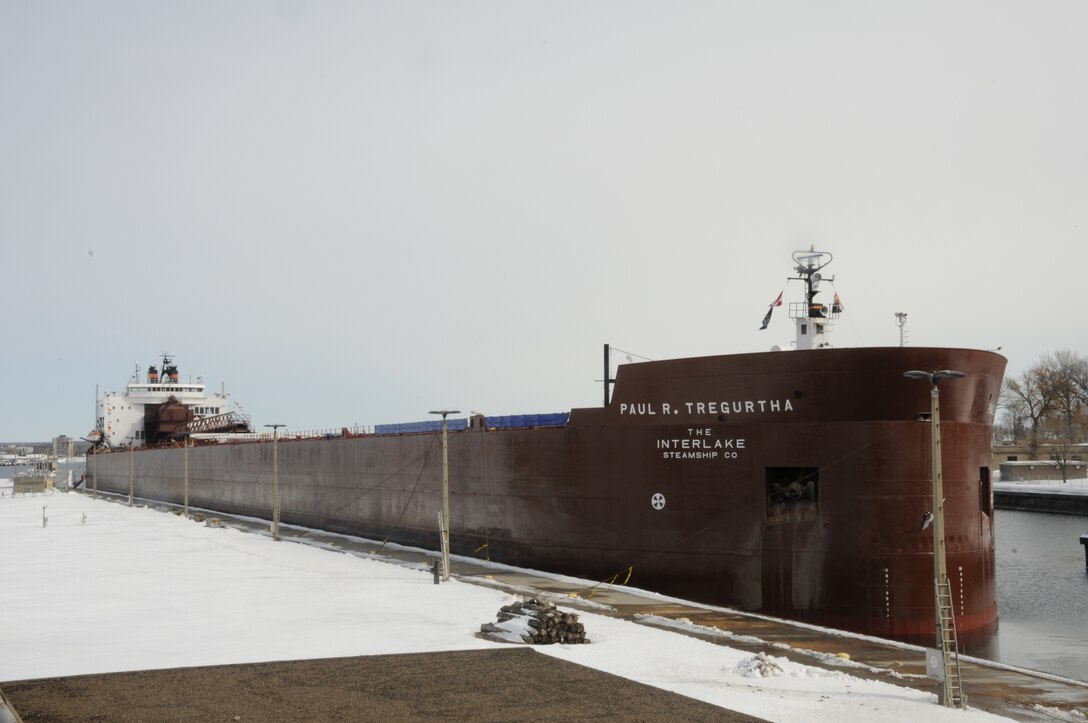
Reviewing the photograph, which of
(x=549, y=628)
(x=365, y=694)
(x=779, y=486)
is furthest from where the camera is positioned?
(x=779, y=486)

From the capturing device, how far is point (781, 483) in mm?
21828

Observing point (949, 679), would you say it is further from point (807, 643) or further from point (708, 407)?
point (708, 407)

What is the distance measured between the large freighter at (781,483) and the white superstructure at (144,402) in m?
61.4

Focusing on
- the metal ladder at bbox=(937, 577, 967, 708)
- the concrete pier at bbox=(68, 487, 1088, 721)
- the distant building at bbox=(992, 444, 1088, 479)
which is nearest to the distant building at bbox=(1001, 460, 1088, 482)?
the distant building at bbox=(992, 444, 1088, 479)

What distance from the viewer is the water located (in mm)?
20922

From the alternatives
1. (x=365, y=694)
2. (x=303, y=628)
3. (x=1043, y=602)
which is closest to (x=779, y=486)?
(x=303, y=628)

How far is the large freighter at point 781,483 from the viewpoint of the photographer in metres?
20.6

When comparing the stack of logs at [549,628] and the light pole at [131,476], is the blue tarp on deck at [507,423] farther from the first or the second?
the light pole at [131,476]

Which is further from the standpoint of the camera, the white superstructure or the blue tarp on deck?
the white superstructure

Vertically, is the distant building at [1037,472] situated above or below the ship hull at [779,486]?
below

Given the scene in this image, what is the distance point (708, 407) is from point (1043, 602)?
14.7 m

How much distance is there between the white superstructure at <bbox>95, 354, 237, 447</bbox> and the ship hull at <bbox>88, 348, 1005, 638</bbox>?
203ft

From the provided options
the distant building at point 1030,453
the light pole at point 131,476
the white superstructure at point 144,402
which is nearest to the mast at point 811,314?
the light pole at point 131,476

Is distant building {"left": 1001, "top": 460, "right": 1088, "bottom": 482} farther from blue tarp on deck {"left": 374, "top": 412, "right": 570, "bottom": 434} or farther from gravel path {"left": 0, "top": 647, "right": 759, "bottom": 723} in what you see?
gravel path {"left": 0, "top": 647, "right": 759, "bottom": 723}
